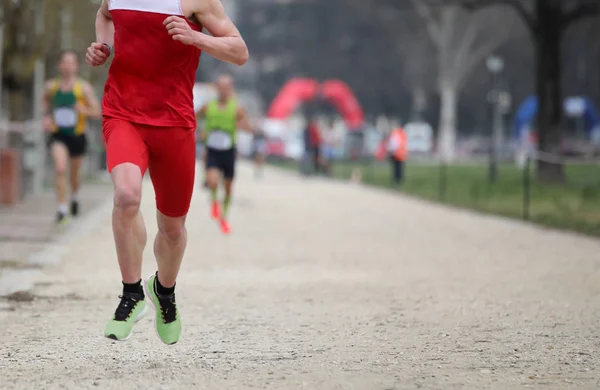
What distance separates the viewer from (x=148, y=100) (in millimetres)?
6020

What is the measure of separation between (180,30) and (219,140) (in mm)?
10604

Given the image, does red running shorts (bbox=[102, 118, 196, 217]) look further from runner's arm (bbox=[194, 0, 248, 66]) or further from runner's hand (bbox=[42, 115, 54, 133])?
runner's hand (bbox=[42, 115, 54, 133])

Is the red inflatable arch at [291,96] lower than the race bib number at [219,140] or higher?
higher

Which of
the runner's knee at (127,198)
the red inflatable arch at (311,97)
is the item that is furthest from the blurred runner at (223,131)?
the red inflatable arch at (311,97)

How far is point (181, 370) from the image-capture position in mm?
5867

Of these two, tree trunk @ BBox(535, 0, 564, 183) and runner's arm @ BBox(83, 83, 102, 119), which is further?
tree trunk @ BBox(535, 0, 564, 183)

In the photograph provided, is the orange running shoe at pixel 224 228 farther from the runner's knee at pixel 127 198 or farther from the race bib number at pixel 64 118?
the runner's knee at pixel 127 198

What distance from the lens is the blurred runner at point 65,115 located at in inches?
605

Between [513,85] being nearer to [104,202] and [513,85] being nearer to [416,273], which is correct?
[104,202]

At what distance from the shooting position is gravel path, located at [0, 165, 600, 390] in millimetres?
5766

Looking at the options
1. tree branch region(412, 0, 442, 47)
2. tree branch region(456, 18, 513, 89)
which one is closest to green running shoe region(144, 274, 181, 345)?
tree branch region(412, 0, 442, 47)

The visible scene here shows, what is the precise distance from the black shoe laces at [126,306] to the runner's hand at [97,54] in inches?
43.3

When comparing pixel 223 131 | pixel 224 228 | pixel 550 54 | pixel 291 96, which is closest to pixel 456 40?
pixel 291 96

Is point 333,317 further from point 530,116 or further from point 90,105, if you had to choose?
point 530,116
